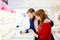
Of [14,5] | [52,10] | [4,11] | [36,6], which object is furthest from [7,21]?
[52,10]

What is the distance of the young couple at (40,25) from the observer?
1.44 m

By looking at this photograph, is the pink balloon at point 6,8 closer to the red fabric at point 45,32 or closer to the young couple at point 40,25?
the young couple at point 40,25

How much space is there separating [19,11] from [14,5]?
93mm

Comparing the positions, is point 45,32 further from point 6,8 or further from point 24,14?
point 6,8

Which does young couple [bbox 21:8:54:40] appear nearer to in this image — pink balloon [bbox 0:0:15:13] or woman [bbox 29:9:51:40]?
woman [bbox 29:9:51:40]

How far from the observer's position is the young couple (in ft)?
4.73

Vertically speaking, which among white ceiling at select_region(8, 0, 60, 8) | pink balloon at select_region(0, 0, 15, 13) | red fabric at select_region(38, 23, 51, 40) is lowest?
red fabric at select_region(38, 23, 51, 40)

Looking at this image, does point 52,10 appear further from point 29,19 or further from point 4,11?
point 4,11

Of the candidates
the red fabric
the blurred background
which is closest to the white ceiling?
the blurred background

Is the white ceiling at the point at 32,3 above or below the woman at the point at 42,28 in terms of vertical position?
above

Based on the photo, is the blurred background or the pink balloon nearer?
the pink balloon

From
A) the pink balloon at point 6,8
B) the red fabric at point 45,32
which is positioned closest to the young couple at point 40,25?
the red fabric at point 45,32

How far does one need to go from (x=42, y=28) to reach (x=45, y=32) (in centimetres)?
6

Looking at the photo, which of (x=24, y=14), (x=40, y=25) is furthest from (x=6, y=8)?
(x=40, y=25)
